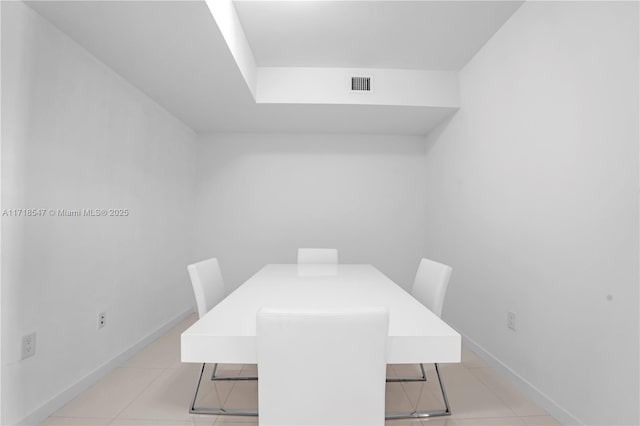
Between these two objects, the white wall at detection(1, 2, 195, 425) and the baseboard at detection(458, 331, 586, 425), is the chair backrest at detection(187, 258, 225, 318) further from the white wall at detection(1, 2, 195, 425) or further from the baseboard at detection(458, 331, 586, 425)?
the baseboard at detection(458, 331, 586, 425)

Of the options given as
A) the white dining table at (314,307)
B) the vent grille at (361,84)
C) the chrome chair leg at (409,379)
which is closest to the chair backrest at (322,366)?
the white dining table at (314,307)

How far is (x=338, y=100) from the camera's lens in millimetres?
3119

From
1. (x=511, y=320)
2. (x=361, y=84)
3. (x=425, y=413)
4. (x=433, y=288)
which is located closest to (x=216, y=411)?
(x=425, y=413)

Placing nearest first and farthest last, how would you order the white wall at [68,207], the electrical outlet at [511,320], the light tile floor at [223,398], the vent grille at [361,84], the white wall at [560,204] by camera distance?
the white wall at [560,204], the white wall at [68,207], the light tile floor at [223,398], the electrical outlet at [511,320], the vent grille at [361,84]

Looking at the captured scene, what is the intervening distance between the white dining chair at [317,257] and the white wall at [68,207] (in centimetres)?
141

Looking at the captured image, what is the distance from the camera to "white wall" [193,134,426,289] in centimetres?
411

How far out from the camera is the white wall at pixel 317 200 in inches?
162

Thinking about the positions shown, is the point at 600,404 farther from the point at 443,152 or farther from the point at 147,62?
the point at 147,62

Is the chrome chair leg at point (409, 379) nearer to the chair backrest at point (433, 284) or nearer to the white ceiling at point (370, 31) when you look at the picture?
the chair backrest at point (433, 284)

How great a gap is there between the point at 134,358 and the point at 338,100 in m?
2.84

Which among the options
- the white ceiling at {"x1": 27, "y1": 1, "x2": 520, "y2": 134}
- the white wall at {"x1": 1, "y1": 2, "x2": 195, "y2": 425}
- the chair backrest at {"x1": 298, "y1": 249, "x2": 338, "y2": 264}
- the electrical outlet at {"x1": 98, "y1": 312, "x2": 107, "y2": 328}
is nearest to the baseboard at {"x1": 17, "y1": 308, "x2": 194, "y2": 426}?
the white wall at {"x1": 1, "y1": 2, "x2": 195, "y2": 425}

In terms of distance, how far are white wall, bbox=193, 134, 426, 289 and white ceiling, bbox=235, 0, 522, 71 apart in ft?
3.99

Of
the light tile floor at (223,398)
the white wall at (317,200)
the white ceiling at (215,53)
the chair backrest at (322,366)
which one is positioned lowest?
the light tile floor at (223,398)

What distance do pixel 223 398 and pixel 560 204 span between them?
228 cm
